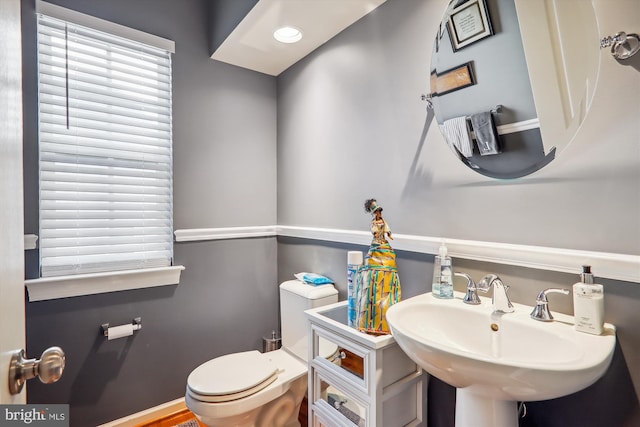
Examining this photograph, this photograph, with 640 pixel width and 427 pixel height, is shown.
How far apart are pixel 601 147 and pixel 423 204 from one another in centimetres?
60

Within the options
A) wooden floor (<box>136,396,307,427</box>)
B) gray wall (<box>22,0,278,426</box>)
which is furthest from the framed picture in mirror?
wooden floor (<box>136,396,307,427</box>)

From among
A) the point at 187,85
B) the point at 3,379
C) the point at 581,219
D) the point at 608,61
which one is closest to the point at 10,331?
the point at 3,379

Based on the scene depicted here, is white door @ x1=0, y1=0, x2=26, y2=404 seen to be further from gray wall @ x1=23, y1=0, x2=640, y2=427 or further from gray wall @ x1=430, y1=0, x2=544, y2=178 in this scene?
gray wall @ x1=430, y1=0, x2=544, y2=178

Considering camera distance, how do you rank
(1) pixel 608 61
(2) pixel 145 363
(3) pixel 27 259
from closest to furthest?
(1) pixel 608 61
(3) pixel 27 259
(2) pixel 145 363

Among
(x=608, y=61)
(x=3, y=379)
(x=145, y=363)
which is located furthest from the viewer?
(x=145, y=363)

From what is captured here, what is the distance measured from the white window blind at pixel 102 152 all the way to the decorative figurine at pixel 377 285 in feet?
4.10

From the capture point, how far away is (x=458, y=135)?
119 centimetres

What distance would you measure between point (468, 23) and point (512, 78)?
0.29 meters

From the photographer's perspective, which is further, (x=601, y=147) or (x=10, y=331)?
(x=601, y=147)

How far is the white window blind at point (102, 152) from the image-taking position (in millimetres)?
1530

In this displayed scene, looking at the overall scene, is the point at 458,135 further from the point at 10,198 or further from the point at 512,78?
the point at 10,198

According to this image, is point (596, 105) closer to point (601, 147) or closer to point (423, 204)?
point (601, 147)

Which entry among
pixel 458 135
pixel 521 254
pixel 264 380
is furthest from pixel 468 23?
pixel 264 380

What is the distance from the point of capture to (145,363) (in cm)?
178
